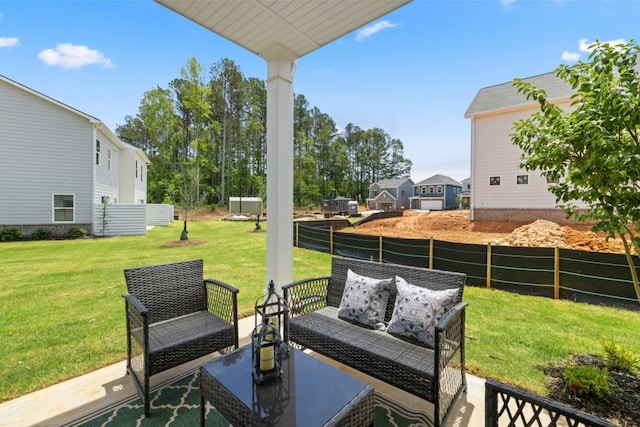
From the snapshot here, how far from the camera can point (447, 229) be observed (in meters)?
14.0

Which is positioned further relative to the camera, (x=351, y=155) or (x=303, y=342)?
(x=351, y=155)

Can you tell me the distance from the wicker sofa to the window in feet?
43.0

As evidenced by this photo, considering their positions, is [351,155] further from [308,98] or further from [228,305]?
[228,305]

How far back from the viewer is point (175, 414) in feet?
6.63

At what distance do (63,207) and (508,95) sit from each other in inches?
790

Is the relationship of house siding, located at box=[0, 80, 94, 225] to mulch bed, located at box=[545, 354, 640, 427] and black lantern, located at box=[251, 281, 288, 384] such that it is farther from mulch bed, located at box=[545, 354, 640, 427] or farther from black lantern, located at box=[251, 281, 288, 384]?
mulch bed, located at box=[545, 354, 640, 427]

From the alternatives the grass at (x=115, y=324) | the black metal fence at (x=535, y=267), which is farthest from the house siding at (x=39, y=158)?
the black metal fence at (x=535, y=267)

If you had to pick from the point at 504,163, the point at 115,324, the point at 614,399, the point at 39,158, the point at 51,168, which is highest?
the point at 504,163

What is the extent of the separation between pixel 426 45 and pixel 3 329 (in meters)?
7.92

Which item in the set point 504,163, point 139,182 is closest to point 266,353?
point 504,163

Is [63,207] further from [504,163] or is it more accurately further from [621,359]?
[504,163]

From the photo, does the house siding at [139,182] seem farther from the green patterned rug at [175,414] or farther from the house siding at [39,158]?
the green patterned rug at [175,414]

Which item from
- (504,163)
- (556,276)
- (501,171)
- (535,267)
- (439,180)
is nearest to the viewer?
(556,276)

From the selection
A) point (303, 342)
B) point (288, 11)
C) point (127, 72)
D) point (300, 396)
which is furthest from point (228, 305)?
point (127, 72)
